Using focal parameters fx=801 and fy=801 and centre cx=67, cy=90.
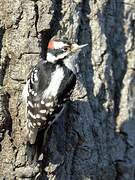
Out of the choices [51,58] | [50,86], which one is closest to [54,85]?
[50,86]

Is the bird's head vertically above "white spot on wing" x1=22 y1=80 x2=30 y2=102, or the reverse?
the bird's head

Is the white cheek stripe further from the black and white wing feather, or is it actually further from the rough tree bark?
the rough tree bark

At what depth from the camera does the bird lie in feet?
16.4

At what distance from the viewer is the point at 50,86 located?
16.4ft

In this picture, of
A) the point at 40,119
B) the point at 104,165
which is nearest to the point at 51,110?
the point at 40,119

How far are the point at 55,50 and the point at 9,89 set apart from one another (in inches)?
17.4

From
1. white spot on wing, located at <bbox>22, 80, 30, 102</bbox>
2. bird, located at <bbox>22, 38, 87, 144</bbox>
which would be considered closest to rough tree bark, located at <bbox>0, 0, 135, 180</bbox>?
Answer: white spot on wing, located at <bbox>22, 80, 30, 102</bbox>

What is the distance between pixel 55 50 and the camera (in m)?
5.00

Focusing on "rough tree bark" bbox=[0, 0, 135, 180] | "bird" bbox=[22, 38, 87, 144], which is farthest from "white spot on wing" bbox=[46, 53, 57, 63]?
"rough tree bark" bbox=[0, 0, 135, 180]

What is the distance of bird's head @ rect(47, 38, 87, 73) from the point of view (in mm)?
4996

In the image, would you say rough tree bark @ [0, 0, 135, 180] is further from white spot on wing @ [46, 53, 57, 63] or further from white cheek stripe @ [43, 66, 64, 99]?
white cheek stripe @ [43, 66, 64, 99]

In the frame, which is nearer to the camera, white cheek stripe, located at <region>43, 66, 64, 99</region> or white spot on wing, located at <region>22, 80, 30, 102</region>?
white cheek stripe, located at <region>43, 66, 64, 99</region>

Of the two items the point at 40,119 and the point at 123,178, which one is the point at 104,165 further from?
the point at 40,119

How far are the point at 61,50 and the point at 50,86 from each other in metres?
0.24
